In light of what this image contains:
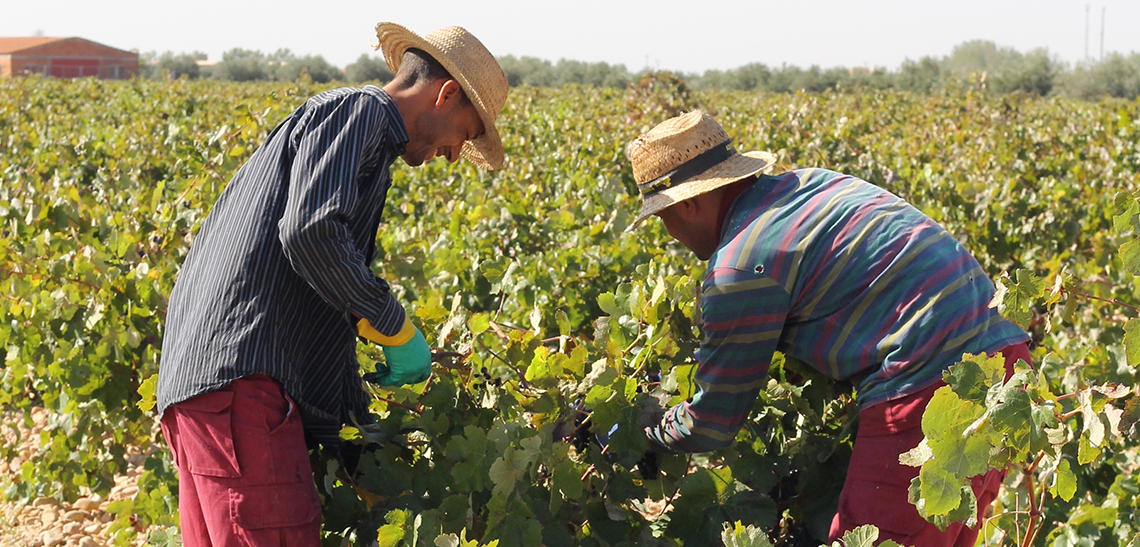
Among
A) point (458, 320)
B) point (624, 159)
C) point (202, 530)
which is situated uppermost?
point (458, 320)

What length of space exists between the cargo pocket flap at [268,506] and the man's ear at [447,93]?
848 millimetres

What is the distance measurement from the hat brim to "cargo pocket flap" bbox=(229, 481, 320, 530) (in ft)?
3.05

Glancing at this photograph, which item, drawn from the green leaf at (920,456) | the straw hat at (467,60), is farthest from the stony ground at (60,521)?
the green leaf at (920,456)

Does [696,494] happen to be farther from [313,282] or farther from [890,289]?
[313,282]

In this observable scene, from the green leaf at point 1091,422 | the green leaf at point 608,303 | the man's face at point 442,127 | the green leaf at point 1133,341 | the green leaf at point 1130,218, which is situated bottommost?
the green leaf at point 608,303

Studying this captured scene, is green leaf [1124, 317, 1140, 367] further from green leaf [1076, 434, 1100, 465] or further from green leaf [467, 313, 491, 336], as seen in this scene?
green leaf [467, 313, 491, 336]

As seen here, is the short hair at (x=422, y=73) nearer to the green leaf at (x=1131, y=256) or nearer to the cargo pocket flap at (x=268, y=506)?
the cargo pocket flap at (x=268, y=506)

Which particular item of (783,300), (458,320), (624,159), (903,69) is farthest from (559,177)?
(903,69)

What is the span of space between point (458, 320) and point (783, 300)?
0.85m

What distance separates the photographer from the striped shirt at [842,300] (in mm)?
1956

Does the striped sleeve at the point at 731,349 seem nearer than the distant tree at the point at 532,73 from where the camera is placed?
Yes

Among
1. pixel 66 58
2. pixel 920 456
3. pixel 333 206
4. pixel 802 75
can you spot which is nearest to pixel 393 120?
pixel 333 206

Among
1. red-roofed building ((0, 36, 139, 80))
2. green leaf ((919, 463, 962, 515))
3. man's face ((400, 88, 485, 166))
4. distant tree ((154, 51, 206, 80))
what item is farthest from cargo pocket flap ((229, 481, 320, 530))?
distant tree ((154, 51, 206, 80))

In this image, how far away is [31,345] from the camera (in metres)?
3.50
